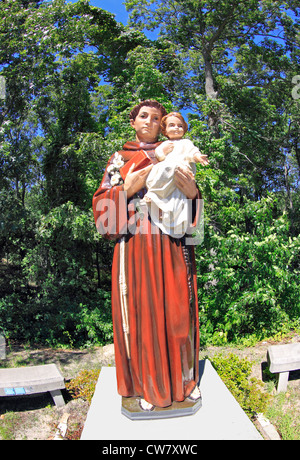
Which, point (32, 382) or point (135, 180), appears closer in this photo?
point (135, 180)

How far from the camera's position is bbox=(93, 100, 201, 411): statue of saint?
286 cm

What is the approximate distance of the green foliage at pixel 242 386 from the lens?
372cm

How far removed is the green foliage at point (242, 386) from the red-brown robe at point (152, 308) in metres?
1.06

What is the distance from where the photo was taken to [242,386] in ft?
13.1

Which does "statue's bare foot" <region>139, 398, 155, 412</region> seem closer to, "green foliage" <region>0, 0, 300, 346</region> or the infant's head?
the infant's head

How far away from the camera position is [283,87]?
391 inches

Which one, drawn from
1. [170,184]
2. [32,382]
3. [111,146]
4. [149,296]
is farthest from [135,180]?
[111,146]

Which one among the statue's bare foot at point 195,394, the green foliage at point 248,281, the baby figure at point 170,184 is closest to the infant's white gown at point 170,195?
the baby figure at point 170,184

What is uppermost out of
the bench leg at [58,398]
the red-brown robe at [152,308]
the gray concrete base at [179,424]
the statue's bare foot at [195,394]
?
the red-brown robe at [152,308]

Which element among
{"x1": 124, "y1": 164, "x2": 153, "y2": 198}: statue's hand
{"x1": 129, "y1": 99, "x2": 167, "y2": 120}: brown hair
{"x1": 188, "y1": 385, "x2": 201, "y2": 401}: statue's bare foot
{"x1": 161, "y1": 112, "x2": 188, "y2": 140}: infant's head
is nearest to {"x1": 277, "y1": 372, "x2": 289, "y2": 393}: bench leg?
{"x1": 188, "y1": 385, "x2": 201, "y2": 401}: statue's bare foot

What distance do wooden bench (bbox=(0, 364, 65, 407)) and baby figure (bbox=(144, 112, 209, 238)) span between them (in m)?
2.21

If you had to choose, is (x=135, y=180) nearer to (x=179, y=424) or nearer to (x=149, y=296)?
(x=149, y=296)

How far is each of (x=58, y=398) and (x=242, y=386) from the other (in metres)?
1.92

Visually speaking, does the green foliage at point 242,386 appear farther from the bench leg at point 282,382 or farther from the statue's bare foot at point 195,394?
the statue's bare foot at point 195,394
